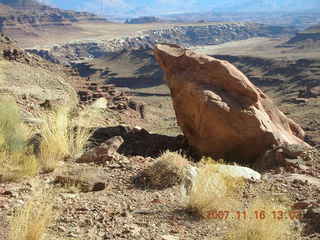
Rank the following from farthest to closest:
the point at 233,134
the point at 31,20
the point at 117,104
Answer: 1. the point at 31,20
2. the point at 117,104
3. the point at 233,134

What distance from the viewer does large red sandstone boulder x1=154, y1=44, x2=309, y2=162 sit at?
12258 mm

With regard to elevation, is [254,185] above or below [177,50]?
below

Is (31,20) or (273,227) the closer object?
A: (273,227)

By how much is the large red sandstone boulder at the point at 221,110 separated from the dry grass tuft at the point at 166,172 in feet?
16.1

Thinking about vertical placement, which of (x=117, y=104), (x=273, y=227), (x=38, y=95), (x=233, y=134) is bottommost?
(x=117, y=104)

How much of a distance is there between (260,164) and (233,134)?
1724 mm

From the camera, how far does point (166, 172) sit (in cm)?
744

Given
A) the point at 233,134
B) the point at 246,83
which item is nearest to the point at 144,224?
the point at 233,134

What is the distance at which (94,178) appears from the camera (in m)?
7.15

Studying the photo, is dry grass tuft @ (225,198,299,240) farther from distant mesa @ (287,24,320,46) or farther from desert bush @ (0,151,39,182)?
distant mesa @ (287,24,320,46)

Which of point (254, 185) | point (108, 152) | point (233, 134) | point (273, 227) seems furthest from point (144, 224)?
point (233, 134)

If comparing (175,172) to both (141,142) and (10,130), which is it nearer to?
(10,130)

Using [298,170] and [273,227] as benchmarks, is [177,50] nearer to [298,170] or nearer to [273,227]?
[298,170]

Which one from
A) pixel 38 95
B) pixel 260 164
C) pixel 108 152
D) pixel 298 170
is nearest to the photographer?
pixel 108 152
